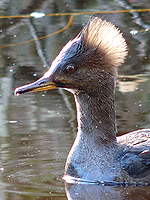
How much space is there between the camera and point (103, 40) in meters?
5.94

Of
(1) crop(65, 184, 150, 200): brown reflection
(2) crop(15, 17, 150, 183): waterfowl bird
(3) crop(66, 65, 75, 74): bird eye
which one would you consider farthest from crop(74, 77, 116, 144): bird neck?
(1) crop(65, 184, 150, 200): brown reflection

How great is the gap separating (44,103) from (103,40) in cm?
313

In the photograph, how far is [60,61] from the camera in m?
5.89

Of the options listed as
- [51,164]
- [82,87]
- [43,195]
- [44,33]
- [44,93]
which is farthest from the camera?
[44,33]

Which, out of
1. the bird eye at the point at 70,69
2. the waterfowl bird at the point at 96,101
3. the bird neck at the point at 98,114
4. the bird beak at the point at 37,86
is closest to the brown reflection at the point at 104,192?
the waterfowl bird at the point at 96,101

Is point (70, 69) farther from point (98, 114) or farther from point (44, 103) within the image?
point (44, 103)

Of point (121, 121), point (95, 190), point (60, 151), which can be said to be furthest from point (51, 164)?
point (121, 121)

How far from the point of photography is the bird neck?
6.03 meters

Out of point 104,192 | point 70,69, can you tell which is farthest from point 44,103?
point 104,192

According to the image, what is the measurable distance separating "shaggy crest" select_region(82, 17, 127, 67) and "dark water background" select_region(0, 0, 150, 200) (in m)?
0.51

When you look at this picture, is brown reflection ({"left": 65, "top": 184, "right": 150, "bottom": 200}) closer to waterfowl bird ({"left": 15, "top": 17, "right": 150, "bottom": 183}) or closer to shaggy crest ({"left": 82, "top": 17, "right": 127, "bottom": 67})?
waterfowl bird ({"left": 15, "top": 17, "right": 150, "bottom": 183})

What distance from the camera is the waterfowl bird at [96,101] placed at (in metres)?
5.87

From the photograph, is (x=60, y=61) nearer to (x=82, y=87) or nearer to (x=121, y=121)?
(x=82, y=87)

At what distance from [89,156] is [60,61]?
115cm
